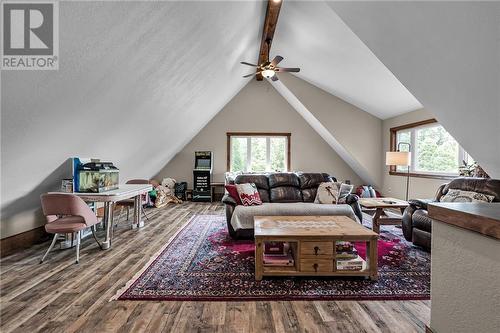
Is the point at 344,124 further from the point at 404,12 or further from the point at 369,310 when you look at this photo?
the point at 369,310

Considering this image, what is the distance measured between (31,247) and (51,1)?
9.87ft

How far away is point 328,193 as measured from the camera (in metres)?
4.02

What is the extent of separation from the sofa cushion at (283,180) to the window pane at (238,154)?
3109 millimetres

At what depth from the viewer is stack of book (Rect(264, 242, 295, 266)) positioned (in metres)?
2.35

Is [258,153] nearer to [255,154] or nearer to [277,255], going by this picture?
[255,154]

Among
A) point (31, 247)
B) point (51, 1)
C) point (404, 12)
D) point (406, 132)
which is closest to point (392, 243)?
point (404, 12)

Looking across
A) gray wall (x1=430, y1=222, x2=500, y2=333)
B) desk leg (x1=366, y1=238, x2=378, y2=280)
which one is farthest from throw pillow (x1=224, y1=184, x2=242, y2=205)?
gray wall (x1=430, y1=222, x2=500, y2=333)

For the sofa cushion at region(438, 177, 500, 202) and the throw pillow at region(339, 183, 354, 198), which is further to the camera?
the throw pillow at region(339, 183, 354, 198)

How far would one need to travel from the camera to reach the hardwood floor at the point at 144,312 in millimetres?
1654

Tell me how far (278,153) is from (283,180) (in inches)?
127

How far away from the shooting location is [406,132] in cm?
562

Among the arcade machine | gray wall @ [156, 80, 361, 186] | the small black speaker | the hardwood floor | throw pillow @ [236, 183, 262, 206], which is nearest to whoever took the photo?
the hardwood floor

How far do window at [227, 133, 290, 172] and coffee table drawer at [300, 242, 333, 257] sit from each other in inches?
206

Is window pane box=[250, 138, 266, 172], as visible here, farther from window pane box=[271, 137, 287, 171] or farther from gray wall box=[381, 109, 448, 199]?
gray wall box=[381, 109, 448, 199]
